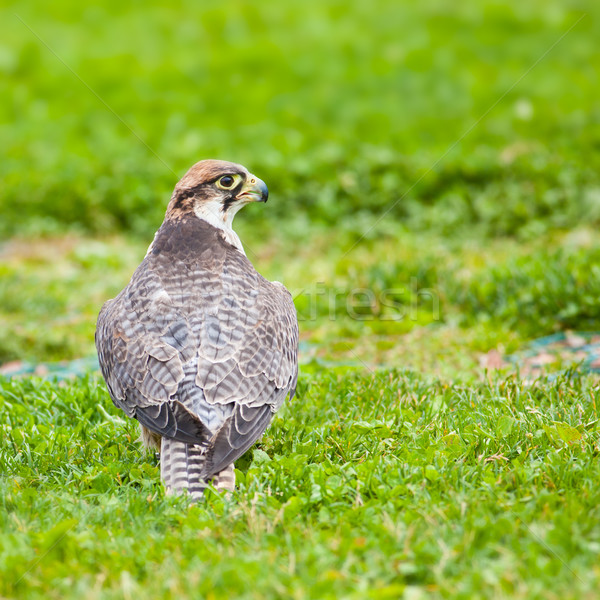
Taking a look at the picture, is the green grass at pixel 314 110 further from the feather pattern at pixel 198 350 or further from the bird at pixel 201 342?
the feather pattern at pixel 198 350

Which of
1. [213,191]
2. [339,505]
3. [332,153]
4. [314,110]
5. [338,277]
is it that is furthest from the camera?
[314,110]

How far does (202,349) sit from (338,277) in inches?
168

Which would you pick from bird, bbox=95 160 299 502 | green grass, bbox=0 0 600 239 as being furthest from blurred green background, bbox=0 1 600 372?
bird, bbox=95 160 299 502

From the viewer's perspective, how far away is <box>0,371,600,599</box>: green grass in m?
3.15

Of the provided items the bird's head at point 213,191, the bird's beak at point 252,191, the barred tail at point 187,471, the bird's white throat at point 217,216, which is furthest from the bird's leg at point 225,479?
the bird's beak at point 252,191

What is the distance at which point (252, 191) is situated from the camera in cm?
534

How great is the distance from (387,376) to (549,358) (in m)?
1.51

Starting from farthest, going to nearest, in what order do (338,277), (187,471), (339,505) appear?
(338,277), (187,471), (339,505)

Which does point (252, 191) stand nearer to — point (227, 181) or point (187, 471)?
point (227, 181)

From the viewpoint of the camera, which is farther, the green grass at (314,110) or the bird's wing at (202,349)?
the green grass at (314,110)

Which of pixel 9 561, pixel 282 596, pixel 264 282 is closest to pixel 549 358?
pixel 264 282

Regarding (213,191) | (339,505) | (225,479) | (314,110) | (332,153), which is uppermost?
(314,110)

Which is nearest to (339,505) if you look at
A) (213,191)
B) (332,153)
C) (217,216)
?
(217,216)

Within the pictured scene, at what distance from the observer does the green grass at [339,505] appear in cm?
315
